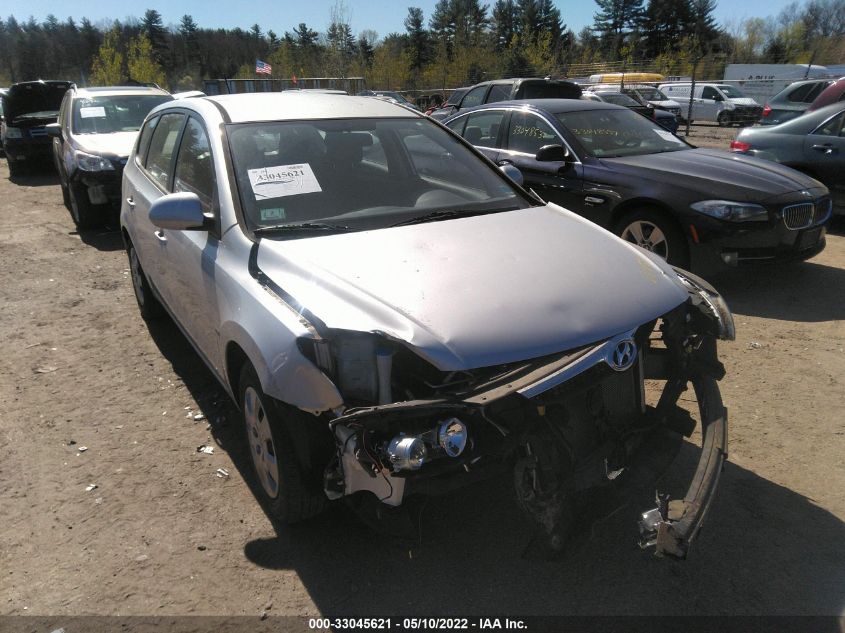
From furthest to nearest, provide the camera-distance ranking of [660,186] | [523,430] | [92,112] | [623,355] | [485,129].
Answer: [92,112], [485,129], [660,186], [623,355], [523,430]

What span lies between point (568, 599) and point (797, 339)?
3313 mm

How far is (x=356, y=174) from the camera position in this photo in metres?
3.40

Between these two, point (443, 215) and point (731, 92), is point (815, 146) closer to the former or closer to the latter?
point (443, 215)

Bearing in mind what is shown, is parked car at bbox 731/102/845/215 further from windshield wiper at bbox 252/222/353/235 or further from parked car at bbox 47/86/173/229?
parked car at bbox 47/86/173/229

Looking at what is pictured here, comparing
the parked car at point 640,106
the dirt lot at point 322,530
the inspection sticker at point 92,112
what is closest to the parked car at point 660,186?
the dirt lot at point 322,530

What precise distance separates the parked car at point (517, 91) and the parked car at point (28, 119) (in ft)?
27.6

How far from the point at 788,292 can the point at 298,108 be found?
457cm

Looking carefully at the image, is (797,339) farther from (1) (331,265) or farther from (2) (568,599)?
(1) (331,265)

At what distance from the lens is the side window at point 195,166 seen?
129 inches

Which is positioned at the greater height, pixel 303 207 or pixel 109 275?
pixel 303 207

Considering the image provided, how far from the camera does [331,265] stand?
8.50 ft

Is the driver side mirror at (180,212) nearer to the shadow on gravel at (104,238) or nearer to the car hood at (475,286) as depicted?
the car hood at (475,286)

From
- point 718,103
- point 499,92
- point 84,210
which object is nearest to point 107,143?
point 84,210

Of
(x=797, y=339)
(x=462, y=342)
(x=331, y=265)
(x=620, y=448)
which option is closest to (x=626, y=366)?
(x=620, y=448)
